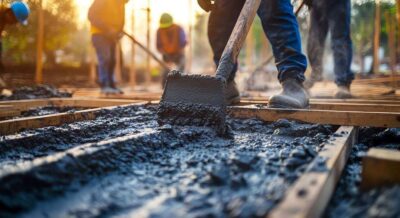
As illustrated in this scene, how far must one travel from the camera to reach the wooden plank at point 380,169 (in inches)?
40.7

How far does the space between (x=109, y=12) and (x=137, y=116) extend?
3.92 m

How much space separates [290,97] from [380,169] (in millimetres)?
1278

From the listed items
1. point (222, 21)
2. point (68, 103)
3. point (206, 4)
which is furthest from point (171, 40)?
point (222, 21)

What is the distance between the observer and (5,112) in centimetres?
275

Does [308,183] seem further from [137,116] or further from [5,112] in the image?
[5,112]

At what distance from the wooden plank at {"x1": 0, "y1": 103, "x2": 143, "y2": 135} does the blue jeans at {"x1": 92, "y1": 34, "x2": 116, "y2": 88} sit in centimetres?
386

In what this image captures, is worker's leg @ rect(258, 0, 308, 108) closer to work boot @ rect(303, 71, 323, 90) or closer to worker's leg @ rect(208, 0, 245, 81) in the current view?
worker's leg @ rect(208, 0, 245, 81)

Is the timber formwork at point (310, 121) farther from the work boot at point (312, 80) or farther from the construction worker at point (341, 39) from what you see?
the work boot at point (312, 80)

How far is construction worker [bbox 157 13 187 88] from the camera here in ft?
29.2

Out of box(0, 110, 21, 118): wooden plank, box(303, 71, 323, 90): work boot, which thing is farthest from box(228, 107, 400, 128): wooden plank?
box(303, 71, 323, 90): work boot

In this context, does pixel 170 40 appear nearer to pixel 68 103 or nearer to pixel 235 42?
pixel 68 103

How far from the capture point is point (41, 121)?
2.07m

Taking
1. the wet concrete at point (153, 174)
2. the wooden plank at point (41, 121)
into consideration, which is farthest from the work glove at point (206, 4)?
the wet concrete at point (153, 174)

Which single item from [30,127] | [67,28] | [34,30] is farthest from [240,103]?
[67,28]
